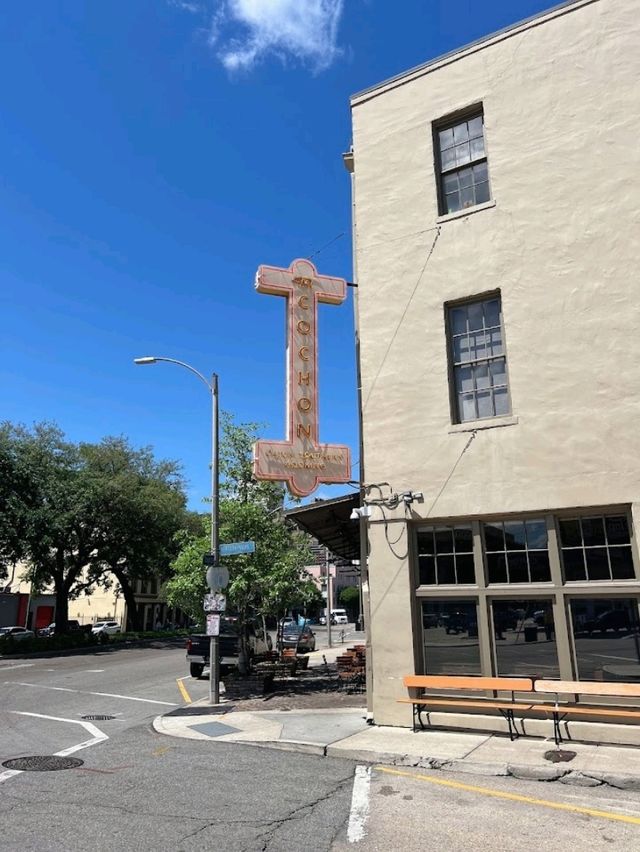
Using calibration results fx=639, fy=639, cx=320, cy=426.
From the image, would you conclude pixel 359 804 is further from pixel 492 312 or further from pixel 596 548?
pixel 492 312

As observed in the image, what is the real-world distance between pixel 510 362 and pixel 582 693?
4.84 m

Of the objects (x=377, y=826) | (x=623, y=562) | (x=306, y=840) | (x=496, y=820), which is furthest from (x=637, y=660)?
(x=306, y=840)

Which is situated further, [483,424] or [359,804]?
[483,424]

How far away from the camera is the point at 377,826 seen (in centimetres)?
574

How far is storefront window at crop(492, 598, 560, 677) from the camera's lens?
907 centimetres

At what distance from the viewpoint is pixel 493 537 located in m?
9.87

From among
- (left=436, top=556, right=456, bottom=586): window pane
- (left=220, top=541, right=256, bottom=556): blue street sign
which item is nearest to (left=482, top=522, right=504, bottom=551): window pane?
(left=436, top=556, right=456, bottom=586): window pane

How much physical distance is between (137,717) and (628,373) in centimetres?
1066

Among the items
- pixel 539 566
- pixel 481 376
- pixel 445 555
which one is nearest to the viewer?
pixel 539 566

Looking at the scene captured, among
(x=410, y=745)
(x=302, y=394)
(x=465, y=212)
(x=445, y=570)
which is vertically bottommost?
(x=410, y=745)

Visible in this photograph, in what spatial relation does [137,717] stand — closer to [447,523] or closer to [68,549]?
Result: [447,523]

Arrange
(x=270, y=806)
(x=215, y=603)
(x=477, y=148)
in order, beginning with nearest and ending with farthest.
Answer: (x=270, y=806)
(x=477, y=148)
(x=215, y=603)

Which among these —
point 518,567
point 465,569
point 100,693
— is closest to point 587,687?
point 518,567

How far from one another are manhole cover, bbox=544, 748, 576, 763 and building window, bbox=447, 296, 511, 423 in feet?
15.6
